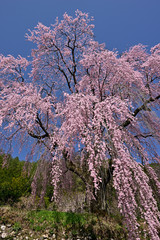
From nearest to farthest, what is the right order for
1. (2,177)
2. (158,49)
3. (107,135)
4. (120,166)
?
(120,166)
(107,135)
(158,49)
(2,177)

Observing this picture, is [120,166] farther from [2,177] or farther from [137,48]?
[2,177]

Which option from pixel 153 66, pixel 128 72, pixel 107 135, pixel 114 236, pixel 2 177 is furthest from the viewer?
pixel 2 177

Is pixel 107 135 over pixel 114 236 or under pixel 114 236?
over

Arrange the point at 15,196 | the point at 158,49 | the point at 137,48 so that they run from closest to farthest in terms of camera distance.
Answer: the point at 158,49 → the point at 137,48 → the point at 15,196

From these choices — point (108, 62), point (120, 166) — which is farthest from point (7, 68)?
point (120, 166)

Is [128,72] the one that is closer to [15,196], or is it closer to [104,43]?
[104,43]

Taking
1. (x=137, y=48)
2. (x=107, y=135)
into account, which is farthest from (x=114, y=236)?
(x=137, y=48)

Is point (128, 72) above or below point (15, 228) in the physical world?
above

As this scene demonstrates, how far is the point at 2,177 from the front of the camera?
17.8 metres

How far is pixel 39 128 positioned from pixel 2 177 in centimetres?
1442

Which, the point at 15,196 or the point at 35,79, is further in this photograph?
the point at 15,196

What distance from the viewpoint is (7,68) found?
27.3 ft

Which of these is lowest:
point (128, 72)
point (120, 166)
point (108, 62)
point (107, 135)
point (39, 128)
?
point (120, 166)

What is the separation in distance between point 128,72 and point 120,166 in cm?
471
